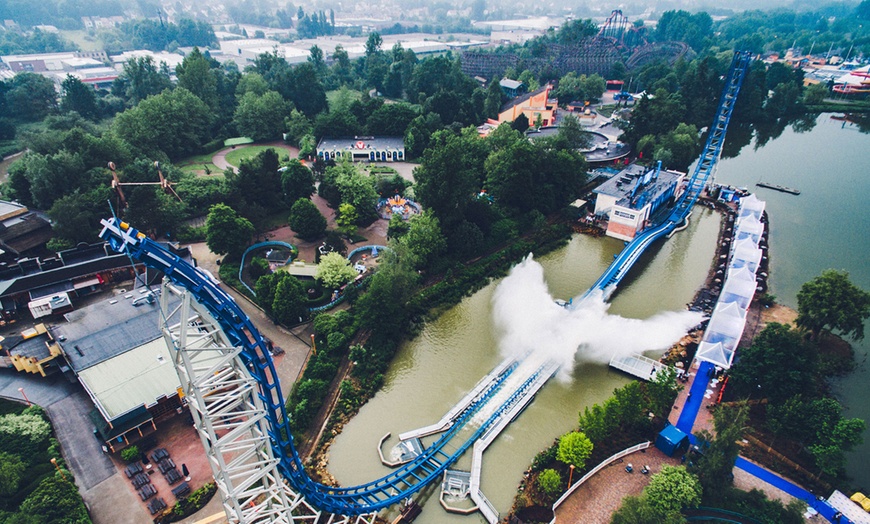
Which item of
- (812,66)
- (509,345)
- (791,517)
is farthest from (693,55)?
(791,517)

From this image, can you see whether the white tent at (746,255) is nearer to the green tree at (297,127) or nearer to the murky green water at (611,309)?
the murky green water at (611,309)

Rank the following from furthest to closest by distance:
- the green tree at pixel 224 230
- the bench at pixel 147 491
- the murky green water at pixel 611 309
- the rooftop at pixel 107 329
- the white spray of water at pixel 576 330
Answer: the green tree at pixel 224 230 < the white spray of water at pixel 576 330 < the rooftop at pixel 107 329 < the murky green water at pixel 611 309 < the bench at pixel 147 491

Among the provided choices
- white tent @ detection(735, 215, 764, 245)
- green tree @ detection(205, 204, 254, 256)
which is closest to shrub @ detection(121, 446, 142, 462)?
green tree @ detection(205, 204, 254, 256)

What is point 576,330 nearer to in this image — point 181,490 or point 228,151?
point 181,490

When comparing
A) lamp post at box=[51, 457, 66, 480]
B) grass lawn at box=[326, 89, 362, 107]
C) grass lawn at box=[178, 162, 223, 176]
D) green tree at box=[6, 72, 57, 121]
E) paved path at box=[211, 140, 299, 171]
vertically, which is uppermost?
green tree at box=[6, 72, 57, 121]

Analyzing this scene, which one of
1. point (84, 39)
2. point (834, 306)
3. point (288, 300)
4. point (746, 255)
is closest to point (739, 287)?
point (746, 255)

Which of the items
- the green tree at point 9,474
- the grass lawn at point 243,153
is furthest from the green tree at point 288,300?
the grass lawn at point 243,153

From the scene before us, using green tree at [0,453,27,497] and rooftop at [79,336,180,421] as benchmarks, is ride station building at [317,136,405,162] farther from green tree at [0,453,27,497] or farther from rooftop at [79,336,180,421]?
green tree at [0,453,27,497]
